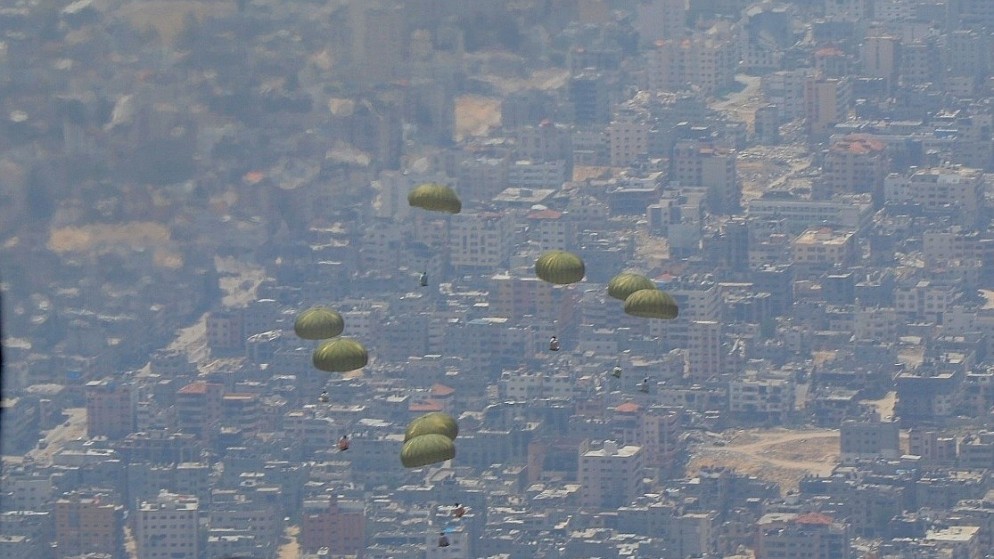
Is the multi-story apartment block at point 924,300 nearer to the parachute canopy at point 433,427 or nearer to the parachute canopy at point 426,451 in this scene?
the parachute canopy at point 433,427

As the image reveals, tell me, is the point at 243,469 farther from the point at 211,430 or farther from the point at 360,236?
the point at 360,236

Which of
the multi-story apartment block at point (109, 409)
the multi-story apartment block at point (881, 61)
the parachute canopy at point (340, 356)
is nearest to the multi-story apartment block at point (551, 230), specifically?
the multi-story apartment block at point (109, 409)

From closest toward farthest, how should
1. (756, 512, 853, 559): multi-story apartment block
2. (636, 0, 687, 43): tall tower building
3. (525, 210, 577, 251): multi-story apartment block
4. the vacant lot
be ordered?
(756, 512, 853, 559): multi-story apartment block, the vacant lot, (525, 210, 577, 251): multi-story apartment block, (636, 0, 687, 43): tall tower building

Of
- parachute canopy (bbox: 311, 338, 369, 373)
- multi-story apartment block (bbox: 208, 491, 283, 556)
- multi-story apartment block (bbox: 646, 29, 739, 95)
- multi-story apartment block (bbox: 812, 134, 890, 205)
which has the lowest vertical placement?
multi-story apartment block (bbox: 208, 491, 283, 556)

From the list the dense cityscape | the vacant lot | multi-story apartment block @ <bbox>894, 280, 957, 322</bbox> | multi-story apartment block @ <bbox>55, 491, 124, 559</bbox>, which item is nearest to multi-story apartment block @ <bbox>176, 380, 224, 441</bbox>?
the dense cityscape

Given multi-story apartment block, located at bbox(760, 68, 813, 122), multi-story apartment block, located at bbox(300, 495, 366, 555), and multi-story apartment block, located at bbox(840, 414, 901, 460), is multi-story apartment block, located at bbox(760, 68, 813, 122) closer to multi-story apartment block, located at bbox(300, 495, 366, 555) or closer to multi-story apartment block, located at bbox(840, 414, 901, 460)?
multi-story apartment block, located at bbox(840, 414, 901, 460)

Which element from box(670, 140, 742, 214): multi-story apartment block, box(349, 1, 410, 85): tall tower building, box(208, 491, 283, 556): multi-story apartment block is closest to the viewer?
box(208, 491, 283, 556): multi-story apartment block

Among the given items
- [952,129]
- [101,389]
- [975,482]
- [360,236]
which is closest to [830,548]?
[975,482]
